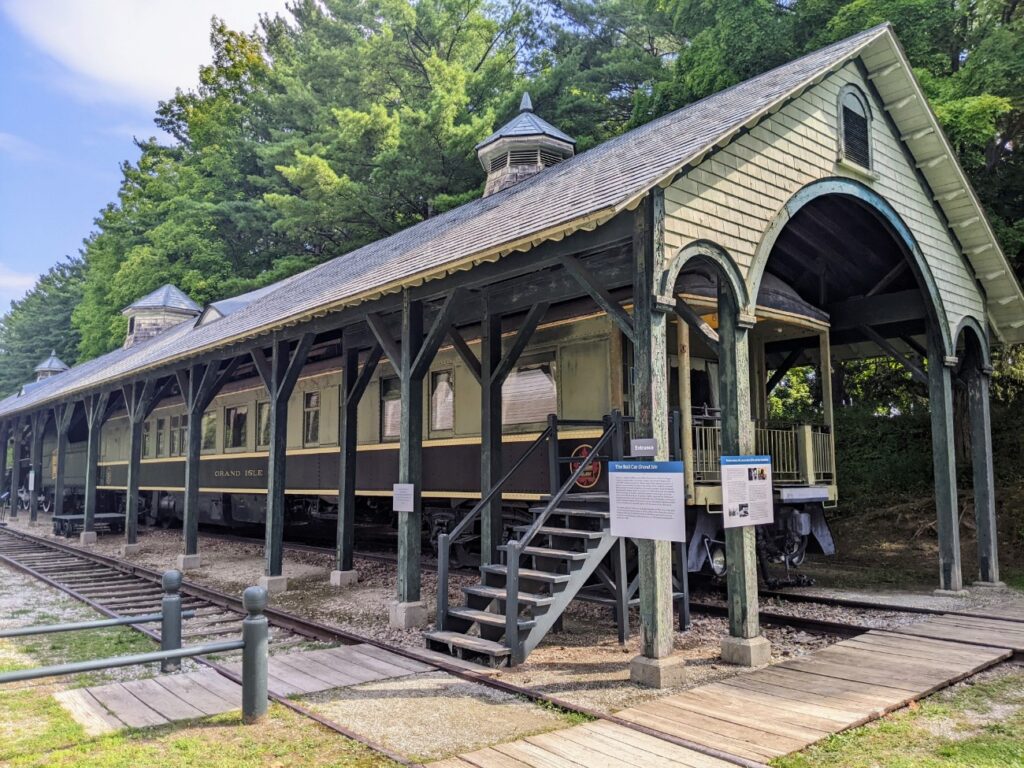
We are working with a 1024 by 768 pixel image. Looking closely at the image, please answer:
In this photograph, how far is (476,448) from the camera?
10398 millimetres

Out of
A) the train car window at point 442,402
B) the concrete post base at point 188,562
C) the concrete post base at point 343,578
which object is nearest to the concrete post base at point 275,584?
the concrete post base at point 343,578

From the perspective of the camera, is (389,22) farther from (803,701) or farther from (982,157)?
(803,701)

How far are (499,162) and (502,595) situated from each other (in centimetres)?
1167

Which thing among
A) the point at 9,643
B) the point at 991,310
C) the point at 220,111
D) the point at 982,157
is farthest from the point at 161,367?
the point at 220,111

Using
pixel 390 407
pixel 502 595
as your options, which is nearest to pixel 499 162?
pixel 390 407

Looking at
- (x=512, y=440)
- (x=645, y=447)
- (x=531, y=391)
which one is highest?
(x=531, y=391)

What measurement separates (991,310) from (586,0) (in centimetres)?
2092

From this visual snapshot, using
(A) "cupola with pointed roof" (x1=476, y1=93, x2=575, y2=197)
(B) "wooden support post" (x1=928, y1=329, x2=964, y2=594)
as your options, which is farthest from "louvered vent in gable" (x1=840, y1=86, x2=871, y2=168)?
(A) "cupola with pointed roof" (x1=476, y1=93, x2=575, y2=197)

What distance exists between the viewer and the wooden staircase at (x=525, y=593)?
6203 millimetres

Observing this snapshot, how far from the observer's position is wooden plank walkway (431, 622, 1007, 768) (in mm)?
4156

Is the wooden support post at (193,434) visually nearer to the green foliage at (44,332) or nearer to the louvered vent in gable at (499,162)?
the louvered vent in gable at (499,162)

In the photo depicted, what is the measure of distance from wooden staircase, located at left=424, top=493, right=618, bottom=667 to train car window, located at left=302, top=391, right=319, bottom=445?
24.5 ft

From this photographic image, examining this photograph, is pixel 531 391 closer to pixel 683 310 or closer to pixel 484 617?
pixel 683 310

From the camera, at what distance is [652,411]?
5684 mm
